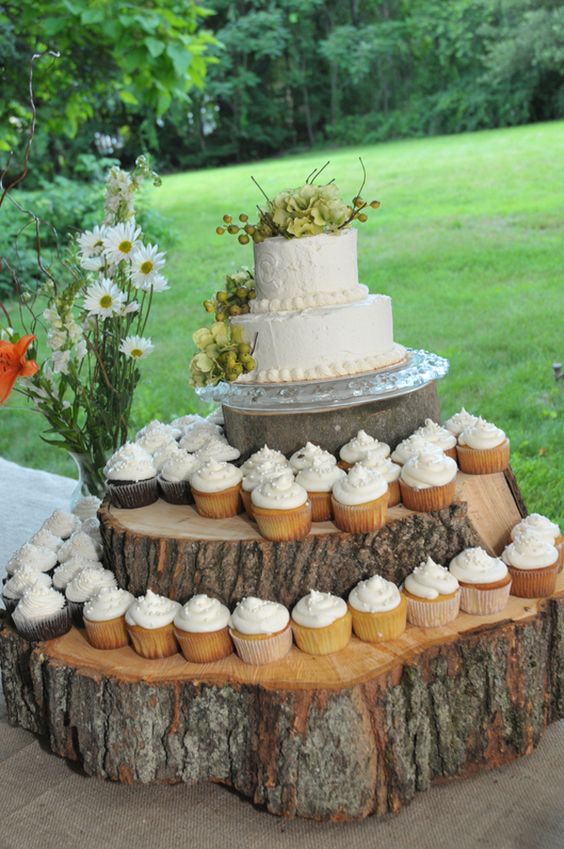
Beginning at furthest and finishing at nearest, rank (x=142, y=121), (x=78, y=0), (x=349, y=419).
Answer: (x=142, y=121) < (x=78, y=0) < (x=349, y=419)

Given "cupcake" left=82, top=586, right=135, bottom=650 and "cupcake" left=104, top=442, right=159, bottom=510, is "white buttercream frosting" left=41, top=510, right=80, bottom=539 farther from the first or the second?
"cupcake" left=82, top=586, right=135, bottom=650

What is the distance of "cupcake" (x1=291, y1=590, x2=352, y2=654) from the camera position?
167cm

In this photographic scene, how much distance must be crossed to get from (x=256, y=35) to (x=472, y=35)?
6.46ft

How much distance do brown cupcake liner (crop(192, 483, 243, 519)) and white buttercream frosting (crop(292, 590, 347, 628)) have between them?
11.8 inches

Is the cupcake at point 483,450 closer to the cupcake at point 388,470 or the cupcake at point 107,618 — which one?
the cupcake at point 388,470

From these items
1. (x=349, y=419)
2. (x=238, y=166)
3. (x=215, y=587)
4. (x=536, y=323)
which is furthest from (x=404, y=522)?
(x=238, y=166)

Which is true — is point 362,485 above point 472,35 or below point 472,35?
below

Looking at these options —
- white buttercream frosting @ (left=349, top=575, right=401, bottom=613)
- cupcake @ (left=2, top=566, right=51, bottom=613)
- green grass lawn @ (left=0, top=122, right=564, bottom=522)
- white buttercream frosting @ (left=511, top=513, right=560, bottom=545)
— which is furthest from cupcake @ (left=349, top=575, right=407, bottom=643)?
green grass lawn @ (left=0, top=122, right=564, bottom=522)

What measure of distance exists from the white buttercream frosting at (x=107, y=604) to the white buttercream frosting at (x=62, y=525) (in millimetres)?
465

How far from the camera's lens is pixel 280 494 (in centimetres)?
174

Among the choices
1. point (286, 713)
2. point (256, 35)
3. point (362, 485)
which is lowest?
point (286, 713)

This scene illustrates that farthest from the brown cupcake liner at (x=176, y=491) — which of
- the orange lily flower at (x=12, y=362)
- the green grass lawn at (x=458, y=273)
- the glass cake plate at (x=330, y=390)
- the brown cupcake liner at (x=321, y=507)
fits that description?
the green grass lawn at (x=458, y=273)

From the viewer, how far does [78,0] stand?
379 cm

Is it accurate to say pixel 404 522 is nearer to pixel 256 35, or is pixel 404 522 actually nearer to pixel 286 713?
pixel 286 713
